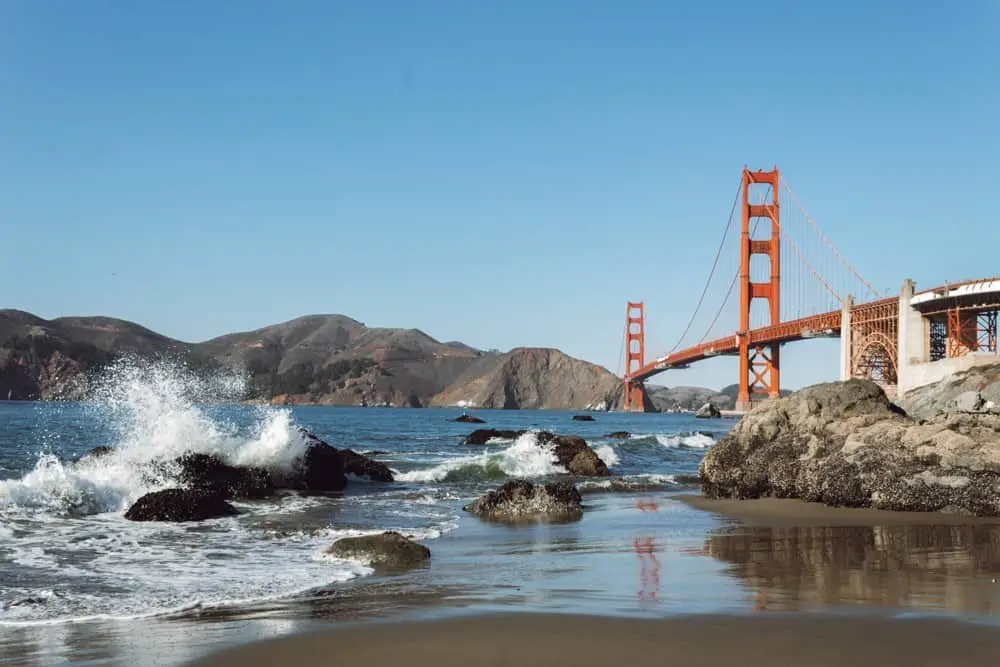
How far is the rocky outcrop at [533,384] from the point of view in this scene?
5950 inches

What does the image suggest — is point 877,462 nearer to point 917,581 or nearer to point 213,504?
point 917,581

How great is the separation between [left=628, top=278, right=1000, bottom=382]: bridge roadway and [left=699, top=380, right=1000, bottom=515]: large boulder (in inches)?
975

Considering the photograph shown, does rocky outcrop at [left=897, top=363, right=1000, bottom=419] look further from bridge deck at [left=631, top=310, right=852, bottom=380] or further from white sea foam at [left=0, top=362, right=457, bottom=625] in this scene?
bridge deck at [left=631, top=310, right=852, bottom=380]

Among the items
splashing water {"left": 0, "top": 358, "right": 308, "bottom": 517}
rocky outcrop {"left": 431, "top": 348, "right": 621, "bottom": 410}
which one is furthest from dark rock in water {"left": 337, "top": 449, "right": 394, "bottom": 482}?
rocky outcrop {"left": 431, "top": 348, "right": 621, "bottom": 410}

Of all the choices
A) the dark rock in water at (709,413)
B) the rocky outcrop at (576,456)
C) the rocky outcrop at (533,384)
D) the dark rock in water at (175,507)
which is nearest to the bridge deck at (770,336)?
the dark rock in water at (709,413)

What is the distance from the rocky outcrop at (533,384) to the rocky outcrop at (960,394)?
120 m

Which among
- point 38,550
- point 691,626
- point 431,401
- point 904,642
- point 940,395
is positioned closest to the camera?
point 904,642

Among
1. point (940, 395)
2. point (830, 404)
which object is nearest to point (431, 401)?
point (940, 395)

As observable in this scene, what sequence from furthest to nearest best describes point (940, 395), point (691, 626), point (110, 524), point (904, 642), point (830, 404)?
point (940, 395) < point (830, 404) < point (110, 524) < point (691, 626) < point (904, 642)

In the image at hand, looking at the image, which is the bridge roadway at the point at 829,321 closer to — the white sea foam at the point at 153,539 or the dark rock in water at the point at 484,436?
the dark rock in water at the point at 484,436

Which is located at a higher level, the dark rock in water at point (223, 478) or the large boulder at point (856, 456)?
the large boulder at point (856, 456)

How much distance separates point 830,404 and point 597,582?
302 inches

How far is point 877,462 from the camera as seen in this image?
10.9 m

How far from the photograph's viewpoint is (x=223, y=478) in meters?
13.6
